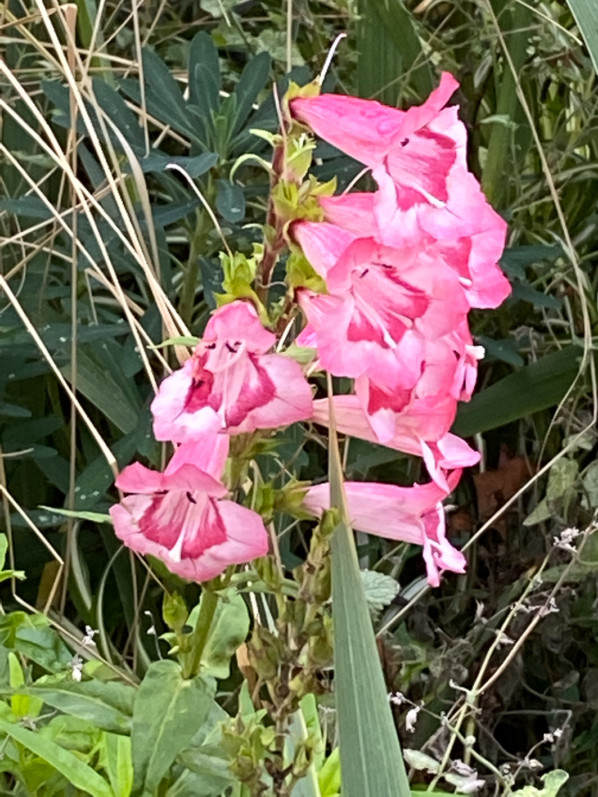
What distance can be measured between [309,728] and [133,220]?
0.40 metres

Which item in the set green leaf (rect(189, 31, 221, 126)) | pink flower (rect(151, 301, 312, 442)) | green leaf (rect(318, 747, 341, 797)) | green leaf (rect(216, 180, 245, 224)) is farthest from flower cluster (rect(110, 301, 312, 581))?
green leaf (rect(189, 31, 221, 126))

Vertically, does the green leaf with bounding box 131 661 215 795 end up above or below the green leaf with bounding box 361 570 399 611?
above

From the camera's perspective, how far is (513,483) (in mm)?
1008

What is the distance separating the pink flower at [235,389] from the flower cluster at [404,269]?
2 centimetres

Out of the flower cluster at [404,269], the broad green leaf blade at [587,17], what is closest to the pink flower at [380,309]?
the flower cluster at [404,269]

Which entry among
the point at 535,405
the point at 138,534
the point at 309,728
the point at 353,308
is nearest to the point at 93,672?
the point at 309,728

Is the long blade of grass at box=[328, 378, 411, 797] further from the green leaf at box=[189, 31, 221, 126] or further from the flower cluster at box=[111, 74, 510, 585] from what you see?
the green leaf at box=[189, 31, 221, 126]

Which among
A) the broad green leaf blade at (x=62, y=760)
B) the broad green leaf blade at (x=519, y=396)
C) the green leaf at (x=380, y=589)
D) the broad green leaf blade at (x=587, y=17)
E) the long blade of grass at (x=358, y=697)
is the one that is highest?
the broad green leaf blade at (x=587, y=17)

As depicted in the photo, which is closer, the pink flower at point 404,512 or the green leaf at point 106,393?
the pink flower at point 404,512

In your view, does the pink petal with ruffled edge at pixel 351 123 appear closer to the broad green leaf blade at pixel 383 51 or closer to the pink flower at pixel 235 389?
the pink flower at pixel 235 389

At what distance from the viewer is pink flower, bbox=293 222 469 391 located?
1.22 ft

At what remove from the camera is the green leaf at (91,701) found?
0.52m

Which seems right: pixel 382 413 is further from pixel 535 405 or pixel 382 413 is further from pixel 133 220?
pixel 535 405

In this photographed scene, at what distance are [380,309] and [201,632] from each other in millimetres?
181
